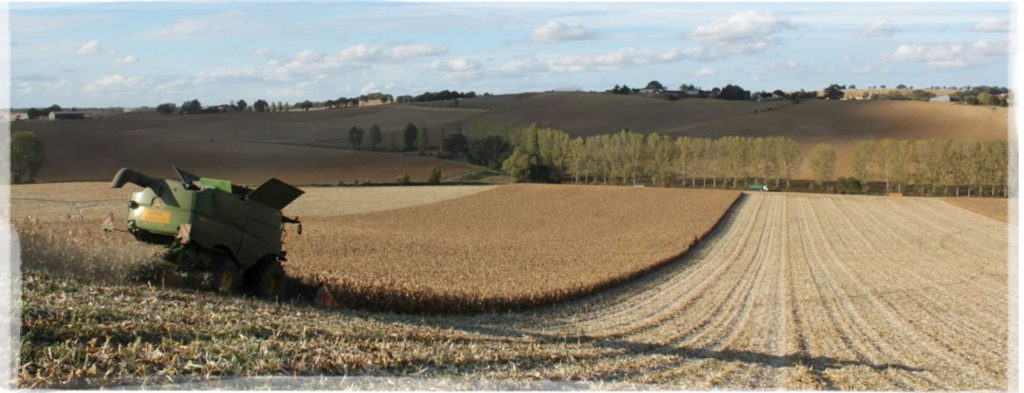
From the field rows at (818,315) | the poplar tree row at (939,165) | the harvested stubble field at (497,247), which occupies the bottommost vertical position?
the field rows at (818,315)

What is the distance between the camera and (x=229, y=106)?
134 meters

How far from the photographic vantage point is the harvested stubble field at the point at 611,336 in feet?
28.8

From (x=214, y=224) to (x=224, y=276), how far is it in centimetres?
87

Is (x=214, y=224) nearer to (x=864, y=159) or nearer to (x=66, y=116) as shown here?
(x=864, y=159)

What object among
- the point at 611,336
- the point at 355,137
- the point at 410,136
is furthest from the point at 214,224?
the point at 355,137

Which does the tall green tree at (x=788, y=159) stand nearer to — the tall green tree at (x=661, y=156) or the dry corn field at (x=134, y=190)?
the tall green tree at (x=661, y=156)

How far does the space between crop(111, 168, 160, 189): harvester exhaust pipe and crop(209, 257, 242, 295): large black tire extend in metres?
1.50

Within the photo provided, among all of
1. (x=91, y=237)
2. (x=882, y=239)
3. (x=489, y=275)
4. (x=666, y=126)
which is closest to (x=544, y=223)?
(x=882, y=239)

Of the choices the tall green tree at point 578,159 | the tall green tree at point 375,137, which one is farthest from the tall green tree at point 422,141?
the tall green tree at point 578,159

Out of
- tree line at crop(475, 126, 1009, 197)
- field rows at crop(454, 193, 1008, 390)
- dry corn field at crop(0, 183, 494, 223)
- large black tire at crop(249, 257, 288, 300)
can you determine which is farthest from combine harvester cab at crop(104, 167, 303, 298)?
tree line at crop(475, 126, 1009, 197)

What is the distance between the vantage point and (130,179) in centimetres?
1143

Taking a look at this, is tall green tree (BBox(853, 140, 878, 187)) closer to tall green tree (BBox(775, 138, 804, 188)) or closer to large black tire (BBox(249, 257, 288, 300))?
tall green tree (BBox(775, 138, 804, 188))

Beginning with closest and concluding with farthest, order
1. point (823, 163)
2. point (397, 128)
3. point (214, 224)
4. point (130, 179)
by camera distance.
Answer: point (130, 179)
point (214, 224)
point (823, 163)
point (397, 128)

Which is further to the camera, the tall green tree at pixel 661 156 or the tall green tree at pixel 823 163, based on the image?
the tall green tree at pixel 661 156
